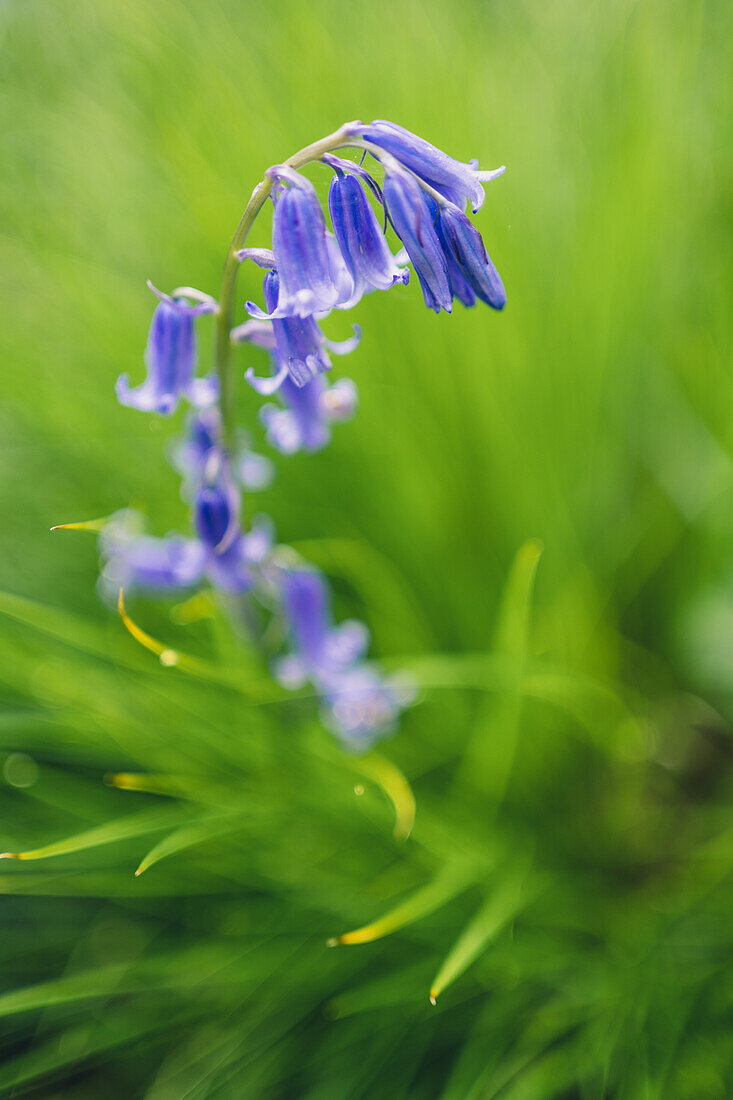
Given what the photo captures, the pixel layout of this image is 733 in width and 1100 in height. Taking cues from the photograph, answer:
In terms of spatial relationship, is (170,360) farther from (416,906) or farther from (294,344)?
(416,906)

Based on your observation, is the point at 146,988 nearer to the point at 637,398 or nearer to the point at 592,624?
the point at 592,624

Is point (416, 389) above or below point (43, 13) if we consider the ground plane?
below

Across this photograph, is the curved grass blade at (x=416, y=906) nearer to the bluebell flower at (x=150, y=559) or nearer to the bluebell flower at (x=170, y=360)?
the bluebell flower at (x=150, y=559)

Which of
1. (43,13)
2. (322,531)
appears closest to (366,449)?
(322,531)

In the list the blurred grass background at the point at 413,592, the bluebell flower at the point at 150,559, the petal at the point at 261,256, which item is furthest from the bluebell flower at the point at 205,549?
the petal at the point at 261,256

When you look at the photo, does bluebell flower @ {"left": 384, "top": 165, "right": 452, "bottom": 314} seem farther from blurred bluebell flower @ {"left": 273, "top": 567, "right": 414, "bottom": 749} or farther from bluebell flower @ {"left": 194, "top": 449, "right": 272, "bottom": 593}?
blurred bluebell flower @ {"left": 273, "top": 567, "right": 414, "bottom": 749}

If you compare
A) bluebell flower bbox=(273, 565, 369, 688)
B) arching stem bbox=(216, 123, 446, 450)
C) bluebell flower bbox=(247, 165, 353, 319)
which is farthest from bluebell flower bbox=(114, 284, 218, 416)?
bluebell flower bbox=(273, 565, 369, 688)

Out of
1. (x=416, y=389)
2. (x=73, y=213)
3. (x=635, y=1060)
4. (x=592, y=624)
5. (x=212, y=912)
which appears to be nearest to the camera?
(x=635, y=1060)

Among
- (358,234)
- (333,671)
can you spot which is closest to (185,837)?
(333,671)
